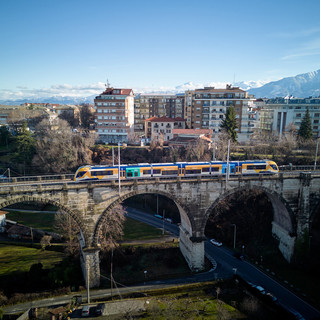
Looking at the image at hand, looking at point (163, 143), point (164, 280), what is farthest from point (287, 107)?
point (164, 280)

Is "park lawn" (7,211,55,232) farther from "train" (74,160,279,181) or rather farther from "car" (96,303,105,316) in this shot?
"car" (96,303,105,316)

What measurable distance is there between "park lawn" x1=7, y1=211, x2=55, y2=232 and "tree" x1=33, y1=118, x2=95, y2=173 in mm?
10748

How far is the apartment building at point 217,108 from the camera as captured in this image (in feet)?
262

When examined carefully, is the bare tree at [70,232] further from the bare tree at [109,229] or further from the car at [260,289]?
the car at [260,289]

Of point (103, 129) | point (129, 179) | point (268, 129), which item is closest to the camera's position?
point (129, 179)

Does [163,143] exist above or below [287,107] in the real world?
below

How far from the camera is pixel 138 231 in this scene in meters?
51.2

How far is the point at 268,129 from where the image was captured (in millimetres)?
92875

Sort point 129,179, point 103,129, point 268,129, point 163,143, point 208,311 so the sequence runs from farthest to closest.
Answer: point 268,129 < point 103,129 < point 163,143 < point 129,179 < point 208,311

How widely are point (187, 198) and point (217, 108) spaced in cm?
5414

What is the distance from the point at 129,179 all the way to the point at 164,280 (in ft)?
48.5

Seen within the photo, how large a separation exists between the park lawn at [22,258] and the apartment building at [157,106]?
75.1 meters

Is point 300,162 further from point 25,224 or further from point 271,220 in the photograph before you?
point 25,224

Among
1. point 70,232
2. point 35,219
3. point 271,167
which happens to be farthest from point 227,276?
point 35,219
